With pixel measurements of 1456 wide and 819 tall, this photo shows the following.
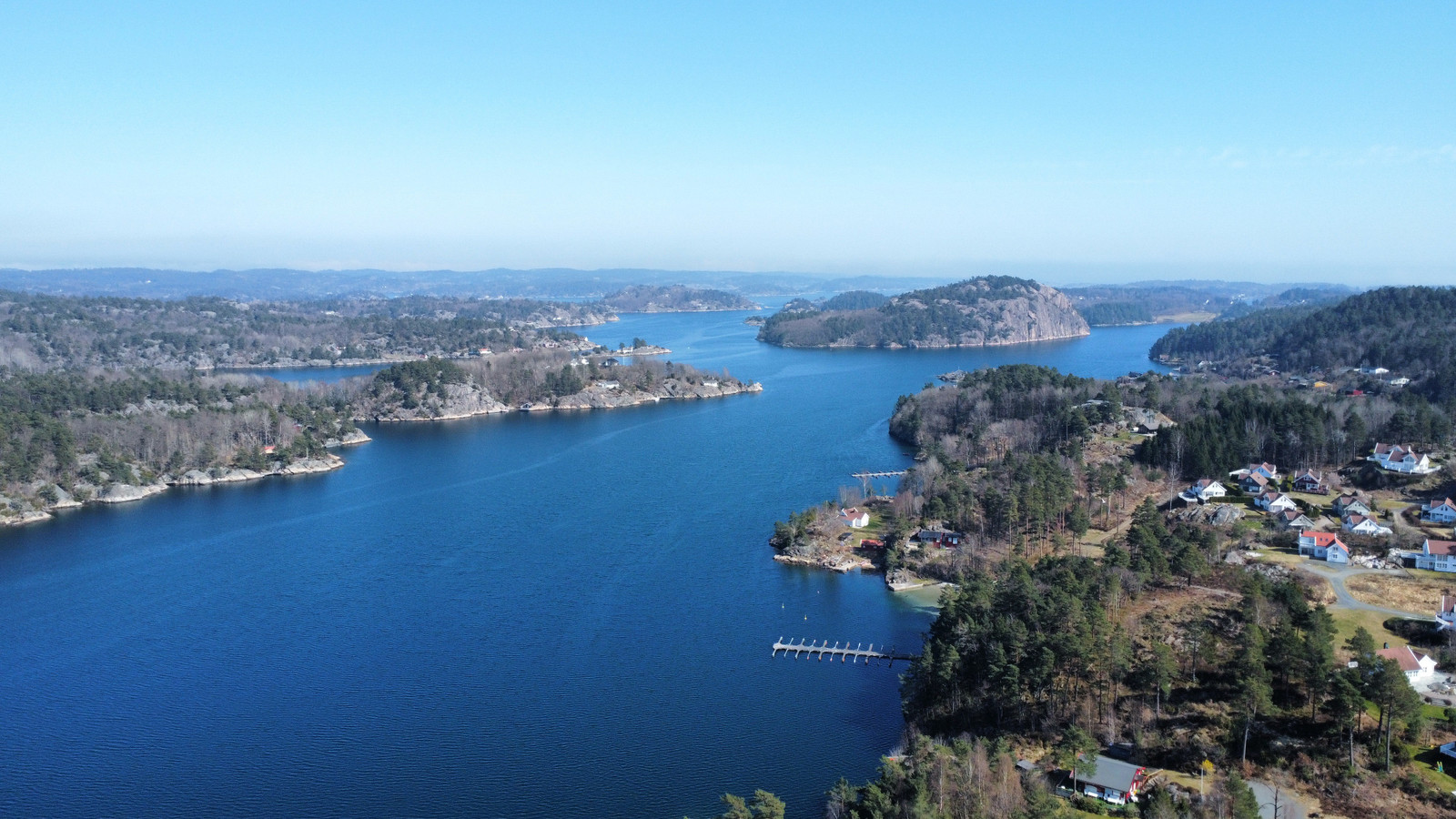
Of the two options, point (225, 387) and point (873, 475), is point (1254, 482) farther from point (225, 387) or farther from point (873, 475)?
point (225, 387)

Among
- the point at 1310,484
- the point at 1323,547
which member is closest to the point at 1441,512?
the point at 1310,484

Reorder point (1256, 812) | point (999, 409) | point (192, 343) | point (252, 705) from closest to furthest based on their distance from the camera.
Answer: point (1256, 812)
point (252, 705)
point (999, 409)
point (192, 343)

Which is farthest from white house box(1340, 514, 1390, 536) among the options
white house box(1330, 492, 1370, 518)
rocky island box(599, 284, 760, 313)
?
rocky island box(599, 284, 760, 313)

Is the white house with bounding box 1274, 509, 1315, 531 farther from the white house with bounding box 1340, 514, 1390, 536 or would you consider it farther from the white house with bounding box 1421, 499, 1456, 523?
the white house with bounding box 1421, 499, 1456, 523

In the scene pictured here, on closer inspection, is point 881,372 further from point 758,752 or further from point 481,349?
point 758,752

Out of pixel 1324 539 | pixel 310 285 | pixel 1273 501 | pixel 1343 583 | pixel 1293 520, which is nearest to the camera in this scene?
pixel 1343 583

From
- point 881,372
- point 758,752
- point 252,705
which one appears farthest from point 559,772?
point 881,372

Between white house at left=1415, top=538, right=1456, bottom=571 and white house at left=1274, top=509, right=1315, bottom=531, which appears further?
white house at left=1274, top=509, right=1315, bottom=531
